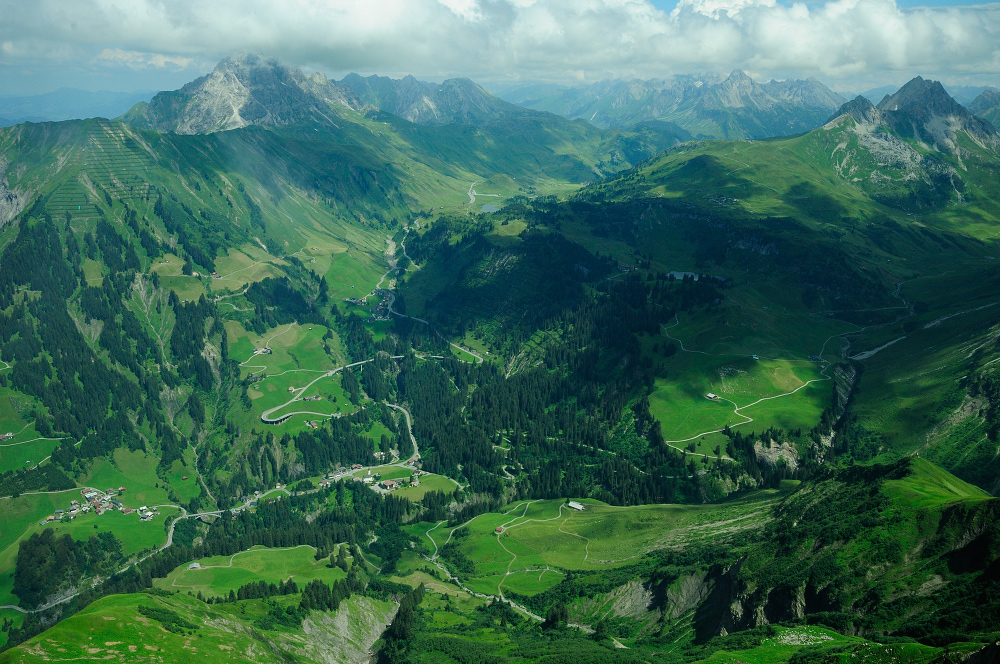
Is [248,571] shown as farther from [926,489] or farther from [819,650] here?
[926,489]

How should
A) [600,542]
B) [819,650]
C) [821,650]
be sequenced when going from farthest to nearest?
[600,542] < [819,650] < [821,650]

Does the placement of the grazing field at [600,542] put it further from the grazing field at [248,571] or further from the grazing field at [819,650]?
the grazing field at [819,650]

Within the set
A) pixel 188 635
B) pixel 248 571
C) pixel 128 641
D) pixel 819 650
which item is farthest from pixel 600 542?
pixel 128 641

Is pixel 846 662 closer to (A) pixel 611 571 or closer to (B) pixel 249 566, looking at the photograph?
Result: (A) pixel 611 571

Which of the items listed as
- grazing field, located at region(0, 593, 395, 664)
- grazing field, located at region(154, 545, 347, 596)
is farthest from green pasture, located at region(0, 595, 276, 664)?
grazing field, located at region(154, 545, 347, 596)

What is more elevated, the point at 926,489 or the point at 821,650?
the point at 926,489

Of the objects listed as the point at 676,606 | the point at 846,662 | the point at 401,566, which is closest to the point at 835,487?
the point at 676,606

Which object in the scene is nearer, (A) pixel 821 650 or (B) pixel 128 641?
(A) pixel 821 650

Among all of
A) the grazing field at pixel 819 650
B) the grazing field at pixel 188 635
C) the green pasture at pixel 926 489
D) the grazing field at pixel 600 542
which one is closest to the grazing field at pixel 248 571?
the grazing field at pixel 188 635
